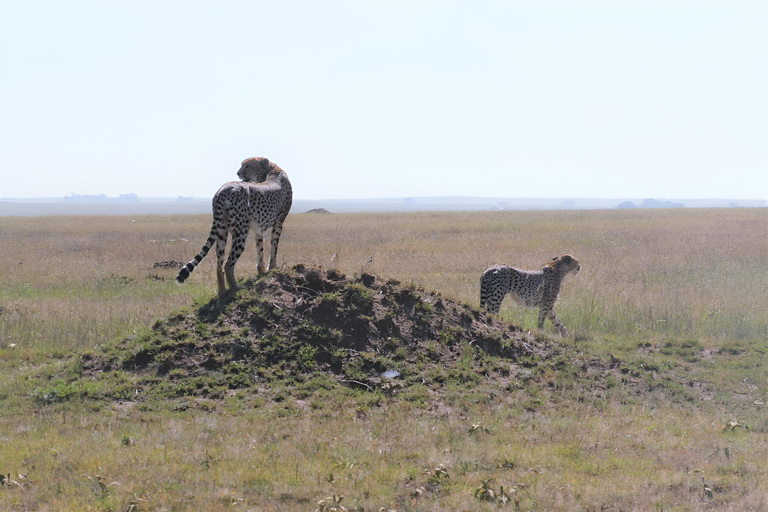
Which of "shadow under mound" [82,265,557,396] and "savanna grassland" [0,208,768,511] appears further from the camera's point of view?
"shadow under mound" [82,265,557,396]

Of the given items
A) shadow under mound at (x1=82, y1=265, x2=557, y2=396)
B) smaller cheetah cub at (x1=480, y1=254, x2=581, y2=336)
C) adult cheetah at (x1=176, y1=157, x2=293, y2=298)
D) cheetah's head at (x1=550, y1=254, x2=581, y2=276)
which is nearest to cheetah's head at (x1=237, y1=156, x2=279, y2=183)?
adult cheetah at (x1=176, y1=157, x2=293, y2=298)

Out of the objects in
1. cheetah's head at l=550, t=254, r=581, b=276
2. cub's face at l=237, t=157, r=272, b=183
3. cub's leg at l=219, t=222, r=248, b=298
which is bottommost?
cheetah's head at l=550, t=254, r=581, b=276

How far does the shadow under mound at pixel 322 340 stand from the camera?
898 cm

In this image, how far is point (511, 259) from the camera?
2141cm

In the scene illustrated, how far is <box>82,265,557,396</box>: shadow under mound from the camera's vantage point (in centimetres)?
898

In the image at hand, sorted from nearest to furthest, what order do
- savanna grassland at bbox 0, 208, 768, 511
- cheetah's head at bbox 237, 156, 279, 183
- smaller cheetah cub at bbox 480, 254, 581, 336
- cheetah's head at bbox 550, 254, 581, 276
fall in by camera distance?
1. savanna grassland at bbox 0, 208, 768, 511
2. cheetah's head at bbox 237, 156, 279, 183
3. smaller cheetah cub at bbox 480, 254, 581, 336
4. cheetah's head at bbox 550, 254, 581, 276

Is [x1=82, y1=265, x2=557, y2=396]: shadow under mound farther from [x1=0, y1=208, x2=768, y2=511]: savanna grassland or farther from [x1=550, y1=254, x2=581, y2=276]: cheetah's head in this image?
[x1=550, y1=254, x2=581, y2=276]: cheetah's head

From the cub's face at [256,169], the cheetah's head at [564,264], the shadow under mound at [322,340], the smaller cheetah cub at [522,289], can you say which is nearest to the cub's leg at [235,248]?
the shadow under mound at [322,340]

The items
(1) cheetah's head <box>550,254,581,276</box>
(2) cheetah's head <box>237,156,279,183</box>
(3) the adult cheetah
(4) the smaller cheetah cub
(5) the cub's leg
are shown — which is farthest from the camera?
(1) cheetah's head <box>550,254,581,276</box>

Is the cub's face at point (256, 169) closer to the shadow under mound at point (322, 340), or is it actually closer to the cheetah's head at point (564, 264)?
the shadow under mound at point (322, 340)

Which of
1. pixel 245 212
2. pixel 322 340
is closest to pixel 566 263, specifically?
pixel 322 340

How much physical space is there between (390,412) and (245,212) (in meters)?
4.23

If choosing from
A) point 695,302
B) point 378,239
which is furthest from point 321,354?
point 378,239

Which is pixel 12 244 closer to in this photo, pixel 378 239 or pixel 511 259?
pixel 378 239
